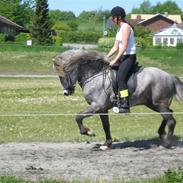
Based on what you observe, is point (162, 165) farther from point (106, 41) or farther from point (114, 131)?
point (106, 41)

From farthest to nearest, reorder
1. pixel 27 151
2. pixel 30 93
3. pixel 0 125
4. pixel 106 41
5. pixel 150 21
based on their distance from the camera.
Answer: pixel 150 21 < pixel 106 41 < pixel 30 93 < pixel 0 125 < pixel 27 151

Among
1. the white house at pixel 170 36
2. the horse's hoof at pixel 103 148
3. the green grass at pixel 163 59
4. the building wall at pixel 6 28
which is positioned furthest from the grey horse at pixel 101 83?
the white house at pixel 170 36

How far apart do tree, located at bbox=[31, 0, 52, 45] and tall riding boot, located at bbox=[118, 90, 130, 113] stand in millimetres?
77822

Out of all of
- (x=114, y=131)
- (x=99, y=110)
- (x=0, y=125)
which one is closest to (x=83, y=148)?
(x=99, y=110)

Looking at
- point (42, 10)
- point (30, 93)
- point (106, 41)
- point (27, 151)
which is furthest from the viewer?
point (42, 10)

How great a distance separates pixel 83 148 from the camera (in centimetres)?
1224

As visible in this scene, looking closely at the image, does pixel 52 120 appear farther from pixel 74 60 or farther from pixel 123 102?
pixel 123 102

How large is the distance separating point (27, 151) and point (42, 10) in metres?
85.5

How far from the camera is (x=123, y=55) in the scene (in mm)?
11867

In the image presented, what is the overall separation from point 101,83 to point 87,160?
1765 mm

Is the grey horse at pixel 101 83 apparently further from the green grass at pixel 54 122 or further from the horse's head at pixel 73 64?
the green grass at pixel 54 122

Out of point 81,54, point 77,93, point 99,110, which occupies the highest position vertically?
point 81,54

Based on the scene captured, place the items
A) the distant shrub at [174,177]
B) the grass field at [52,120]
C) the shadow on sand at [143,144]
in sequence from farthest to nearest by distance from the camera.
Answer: the grass field at [52,120]
the shadow on sand at [143,144]
the distant shrub at [174,177]

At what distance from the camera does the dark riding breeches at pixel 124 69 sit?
38.7ft
